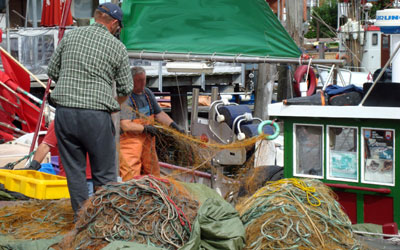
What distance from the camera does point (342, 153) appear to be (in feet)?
17.2

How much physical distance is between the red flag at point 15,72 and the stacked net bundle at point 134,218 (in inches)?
339

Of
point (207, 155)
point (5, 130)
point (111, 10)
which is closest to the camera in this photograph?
point (111, 10)

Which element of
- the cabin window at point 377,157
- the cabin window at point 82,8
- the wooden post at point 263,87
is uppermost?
the cabin window at point 82,8

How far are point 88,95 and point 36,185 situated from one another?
1.67 m

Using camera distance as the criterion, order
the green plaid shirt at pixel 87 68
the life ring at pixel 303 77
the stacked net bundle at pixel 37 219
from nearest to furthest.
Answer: the green plaid shirt at pixel 87 68
the stacked net bundle at pixel 37 219
the life ring at pixel 303 77

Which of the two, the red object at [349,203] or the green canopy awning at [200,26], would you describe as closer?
the red object at [349,203]

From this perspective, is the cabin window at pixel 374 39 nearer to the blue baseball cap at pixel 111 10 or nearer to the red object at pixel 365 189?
the red object at pixel 365 189

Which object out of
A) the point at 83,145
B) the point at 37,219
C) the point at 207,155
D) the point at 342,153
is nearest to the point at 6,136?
the point at 207,155

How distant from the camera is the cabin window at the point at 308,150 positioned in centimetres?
535

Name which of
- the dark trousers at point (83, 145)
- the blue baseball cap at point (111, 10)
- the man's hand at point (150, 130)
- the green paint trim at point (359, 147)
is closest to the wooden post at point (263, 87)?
the man's hand at point (150, 130)

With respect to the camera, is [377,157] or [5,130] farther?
[5,130]

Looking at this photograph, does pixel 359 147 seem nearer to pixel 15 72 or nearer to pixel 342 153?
pixel 342 153

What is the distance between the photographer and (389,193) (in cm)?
503

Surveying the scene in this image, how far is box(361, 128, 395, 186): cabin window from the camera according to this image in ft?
16.5
